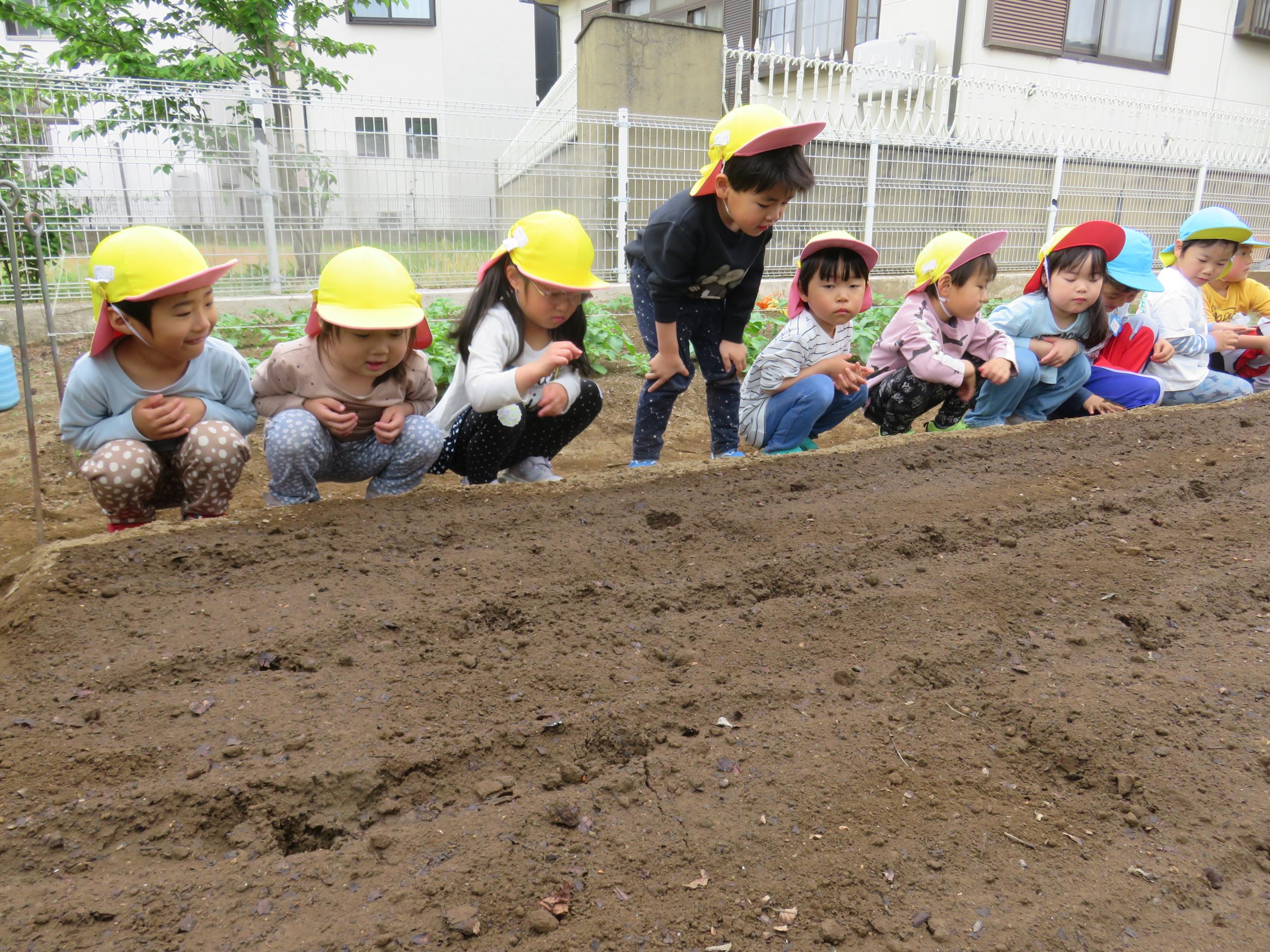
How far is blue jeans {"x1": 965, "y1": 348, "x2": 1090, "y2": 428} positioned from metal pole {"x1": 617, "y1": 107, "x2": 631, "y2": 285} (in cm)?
346

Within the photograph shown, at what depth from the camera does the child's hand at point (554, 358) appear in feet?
8.17

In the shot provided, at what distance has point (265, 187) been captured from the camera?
572 cm

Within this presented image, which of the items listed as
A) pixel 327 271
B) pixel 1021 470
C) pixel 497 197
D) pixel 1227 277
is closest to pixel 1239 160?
pixel 1227 277

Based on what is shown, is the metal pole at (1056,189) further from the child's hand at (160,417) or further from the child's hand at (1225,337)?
the child's hand at (160,417)

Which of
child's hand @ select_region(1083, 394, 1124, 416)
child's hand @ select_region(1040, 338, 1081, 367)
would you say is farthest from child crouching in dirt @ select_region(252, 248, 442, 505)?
child's hand @ select_region(1083, 394, 1124, 416)

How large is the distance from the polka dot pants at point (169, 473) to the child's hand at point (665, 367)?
1.38m

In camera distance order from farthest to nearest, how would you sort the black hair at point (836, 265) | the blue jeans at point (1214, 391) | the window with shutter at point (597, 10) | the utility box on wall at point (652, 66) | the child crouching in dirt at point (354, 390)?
1. the window with shutter at point (597, 10)
2. the utility box on wall at point (652, 66)
3. the blue jeans at point (1214, 391)
4. the black hair at point (836, 265)
5. the child crouching in dirt at point (354, 390)

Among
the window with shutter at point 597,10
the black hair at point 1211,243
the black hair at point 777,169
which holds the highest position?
the window with shutter at point 597,10

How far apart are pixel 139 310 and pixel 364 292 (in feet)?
1.81

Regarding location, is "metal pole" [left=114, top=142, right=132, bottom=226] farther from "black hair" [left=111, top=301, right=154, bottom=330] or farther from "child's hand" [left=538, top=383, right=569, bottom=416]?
"child's hand" [left=538, top=383, right=569, bottom=416]

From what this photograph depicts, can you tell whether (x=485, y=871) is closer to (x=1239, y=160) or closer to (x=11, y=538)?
(x=11, y=538)

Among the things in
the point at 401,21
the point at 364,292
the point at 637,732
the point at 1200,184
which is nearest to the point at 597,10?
the point at 401,21

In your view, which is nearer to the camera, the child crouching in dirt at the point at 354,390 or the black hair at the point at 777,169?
the child crouching in dirt at the point at 354,390

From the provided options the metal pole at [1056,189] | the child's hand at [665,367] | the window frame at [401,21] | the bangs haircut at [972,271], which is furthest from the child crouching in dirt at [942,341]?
the window frame at [401,21]
